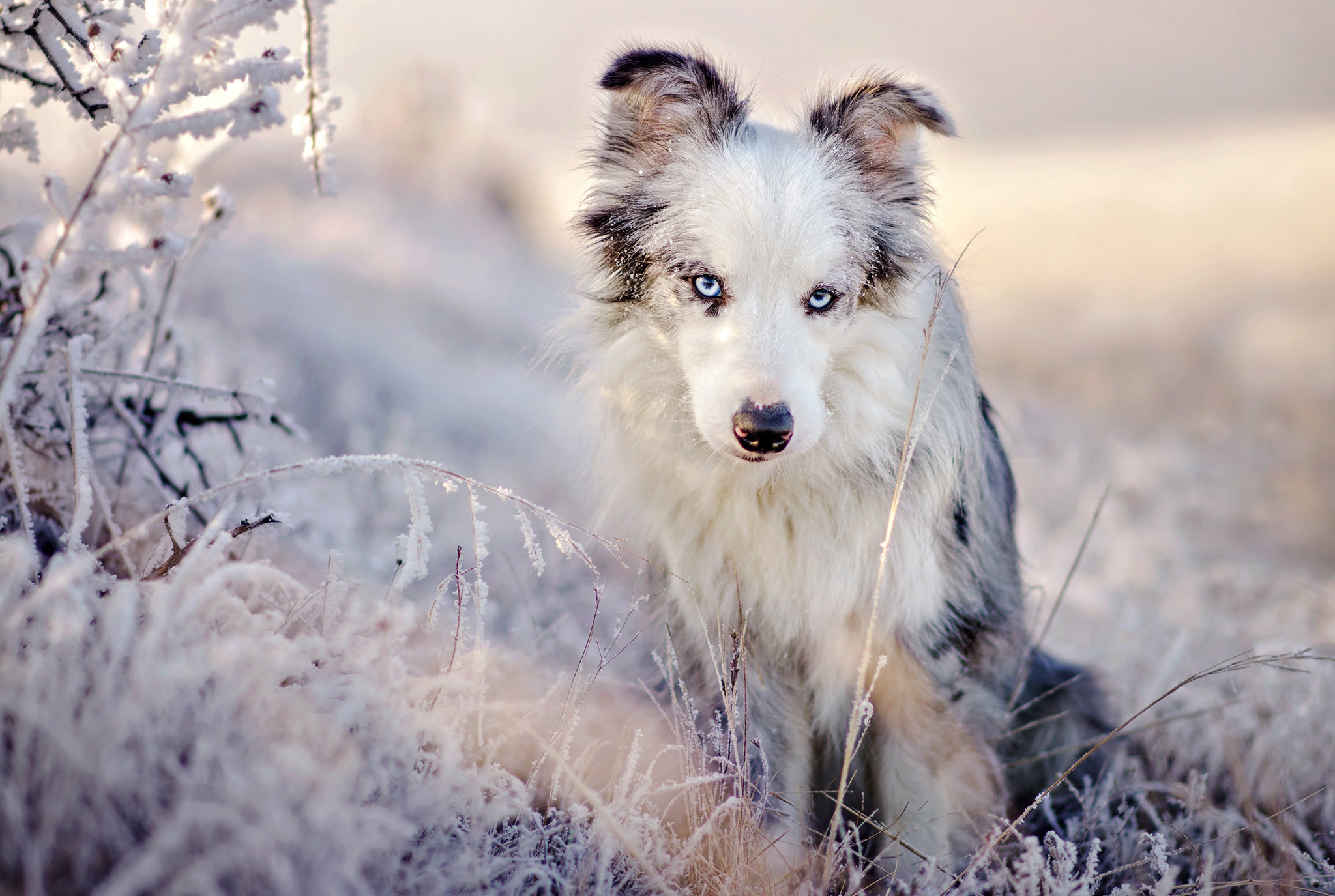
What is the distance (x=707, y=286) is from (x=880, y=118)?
0.76m

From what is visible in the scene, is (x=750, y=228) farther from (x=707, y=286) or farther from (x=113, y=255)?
(x=113, y=255)

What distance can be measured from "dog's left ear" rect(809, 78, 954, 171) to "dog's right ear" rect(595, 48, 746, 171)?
0.90 feet

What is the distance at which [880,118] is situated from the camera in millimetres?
2283

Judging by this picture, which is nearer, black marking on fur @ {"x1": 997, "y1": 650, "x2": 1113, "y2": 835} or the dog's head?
the dog's head

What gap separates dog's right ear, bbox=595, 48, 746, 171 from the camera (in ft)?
7.25

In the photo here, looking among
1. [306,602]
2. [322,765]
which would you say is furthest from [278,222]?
[322,765]

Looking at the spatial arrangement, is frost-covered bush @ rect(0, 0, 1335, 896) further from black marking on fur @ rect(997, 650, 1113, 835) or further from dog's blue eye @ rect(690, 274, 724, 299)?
dog's blue eye @ rect(690, 274, 724, 299)

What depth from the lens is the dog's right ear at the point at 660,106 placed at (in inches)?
87.0

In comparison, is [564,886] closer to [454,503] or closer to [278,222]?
[454,503]

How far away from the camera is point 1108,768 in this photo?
2.57 meters

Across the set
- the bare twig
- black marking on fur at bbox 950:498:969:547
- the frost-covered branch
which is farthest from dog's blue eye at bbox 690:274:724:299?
the bare twig

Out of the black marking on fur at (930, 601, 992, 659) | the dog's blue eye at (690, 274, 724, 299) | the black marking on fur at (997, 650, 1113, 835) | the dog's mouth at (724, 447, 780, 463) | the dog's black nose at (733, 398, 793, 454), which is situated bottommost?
the black marking on fur at (997, 650, 1113, 835)

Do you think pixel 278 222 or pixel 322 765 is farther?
pixel 278 222

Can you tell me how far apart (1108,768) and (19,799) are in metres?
2.88
